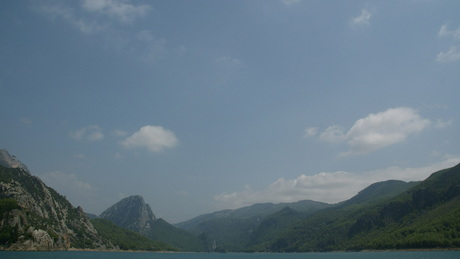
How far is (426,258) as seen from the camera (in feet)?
479

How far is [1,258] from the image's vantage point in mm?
123375

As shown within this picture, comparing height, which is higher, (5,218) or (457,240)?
(5,218)

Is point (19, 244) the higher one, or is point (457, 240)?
point (19, 244)

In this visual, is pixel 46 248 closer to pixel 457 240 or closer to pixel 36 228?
pixel 36 228

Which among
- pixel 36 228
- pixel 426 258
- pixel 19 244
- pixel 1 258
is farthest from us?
pixel 36 228

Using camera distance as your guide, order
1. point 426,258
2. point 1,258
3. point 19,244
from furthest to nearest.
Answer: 1. point 19,244
2. point 426,258
3. point 1,258

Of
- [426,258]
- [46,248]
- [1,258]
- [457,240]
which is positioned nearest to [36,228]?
[46,248]

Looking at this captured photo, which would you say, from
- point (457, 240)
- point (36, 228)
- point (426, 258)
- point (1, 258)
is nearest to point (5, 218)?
point (36, 228)

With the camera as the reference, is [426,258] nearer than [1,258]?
No

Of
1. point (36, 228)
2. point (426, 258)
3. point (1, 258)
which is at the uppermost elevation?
point (36, 228)

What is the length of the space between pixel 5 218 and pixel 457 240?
244434 millimetres

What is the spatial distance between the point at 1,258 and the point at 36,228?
8228 centimetres

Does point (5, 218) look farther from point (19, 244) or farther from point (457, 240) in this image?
point (457, 240)

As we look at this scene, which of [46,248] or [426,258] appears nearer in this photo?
[426,258]
